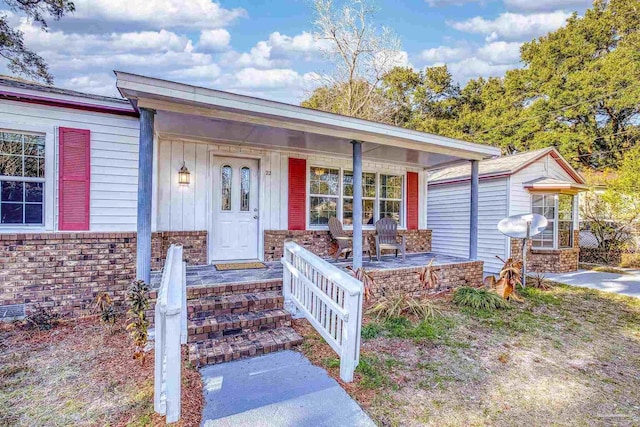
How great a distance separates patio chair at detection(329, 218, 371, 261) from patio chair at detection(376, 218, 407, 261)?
334mm

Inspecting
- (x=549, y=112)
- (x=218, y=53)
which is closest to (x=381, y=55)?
(x=218, y=53)

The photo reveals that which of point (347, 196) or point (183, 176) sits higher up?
point (183, 176)

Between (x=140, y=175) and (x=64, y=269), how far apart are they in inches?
73.8

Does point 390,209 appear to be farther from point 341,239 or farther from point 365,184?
point 341,239

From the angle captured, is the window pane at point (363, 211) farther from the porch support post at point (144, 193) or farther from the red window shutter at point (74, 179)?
the red window shutter at point (74, 179)

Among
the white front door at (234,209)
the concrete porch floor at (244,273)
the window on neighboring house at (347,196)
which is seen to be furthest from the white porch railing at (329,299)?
the window on neighboring house at (347,196)

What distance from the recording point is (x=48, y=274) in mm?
4117

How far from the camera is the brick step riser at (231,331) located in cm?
322

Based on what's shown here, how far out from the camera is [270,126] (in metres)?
4.52

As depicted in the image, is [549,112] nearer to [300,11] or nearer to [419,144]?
[300,11]

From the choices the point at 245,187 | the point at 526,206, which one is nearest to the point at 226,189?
the point at 245,187

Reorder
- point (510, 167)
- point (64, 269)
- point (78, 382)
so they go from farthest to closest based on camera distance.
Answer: point (510, 167) < point (64, 269) < point (78, 382)

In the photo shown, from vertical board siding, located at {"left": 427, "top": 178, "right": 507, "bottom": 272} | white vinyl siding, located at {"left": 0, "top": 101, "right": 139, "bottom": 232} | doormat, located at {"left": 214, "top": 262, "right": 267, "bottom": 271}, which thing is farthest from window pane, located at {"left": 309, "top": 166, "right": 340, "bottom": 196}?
vertical board siding, located at {"left": 427, "top": 178, "right": 507, "bottom": 272}

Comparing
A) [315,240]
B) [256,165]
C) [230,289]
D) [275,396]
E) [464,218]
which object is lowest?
[275,396]
